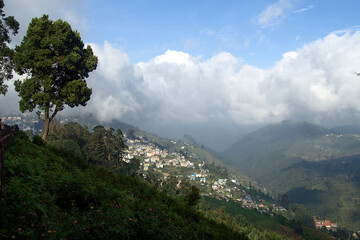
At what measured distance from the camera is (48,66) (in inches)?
640

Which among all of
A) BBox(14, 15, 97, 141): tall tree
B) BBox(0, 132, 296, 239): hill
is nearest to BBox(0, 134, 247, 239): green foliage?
BBox(0, 132, 296, 239): hill

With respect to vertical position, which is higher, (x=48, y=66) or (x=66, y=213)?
(x=48, y=66)

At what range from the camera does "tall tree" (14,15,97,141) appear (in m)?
15.9

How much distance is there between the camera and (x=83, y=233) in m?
4.90

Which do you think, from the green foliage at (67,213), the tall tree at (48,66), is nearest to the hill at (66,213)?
the green foliage at (67,213)

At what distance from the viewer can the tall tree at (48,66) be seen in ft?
52.1

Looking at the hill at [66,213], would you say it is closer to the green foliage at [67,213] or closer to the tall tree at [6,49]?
the green foliage at [67,213]

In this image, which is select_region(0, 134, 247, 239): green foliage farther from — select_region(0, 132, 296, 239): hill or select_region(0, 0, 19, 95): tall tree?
select_region(0, 0, 19, 95): tall tree

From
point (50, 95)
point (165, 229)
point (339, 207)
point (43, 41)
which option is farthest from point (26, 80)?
point (339, 207)

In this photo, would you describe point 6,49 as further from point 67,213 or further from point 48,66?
point 67,213

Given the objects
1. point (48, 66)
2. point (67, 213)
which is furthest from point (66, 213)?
point (48, 66)

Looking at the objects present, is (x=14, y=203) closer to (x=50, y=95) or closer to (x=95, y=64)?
(x=50, y=95)

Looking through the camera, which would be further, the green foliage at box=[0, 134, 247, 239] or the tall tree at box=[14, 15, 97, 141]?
the tall tree at box=[14, 15, 97, 141]

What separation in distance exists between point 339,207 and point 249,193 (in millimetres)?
89884
